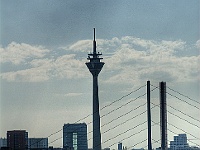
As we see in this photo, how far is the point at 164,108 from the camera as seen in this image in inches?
6491

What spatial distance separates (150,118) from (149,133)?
18.0 ft

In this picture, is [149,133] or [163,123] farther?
[149,133]

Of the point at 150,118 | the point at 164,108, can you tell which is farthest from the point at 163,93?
the point at 150,118

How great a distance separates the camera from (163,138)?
156375mm

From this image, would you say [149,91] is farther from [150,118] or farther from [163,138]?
[163,138]

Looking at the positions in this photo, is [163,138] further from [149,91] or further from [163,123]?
[149,91]

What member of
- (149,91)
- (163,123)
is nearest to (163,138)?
(163,123)

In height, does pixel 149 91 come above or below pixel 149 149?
above

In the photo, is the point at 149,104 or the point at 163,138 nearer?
the point at 163,138

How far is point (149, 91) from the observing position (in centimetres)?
17338

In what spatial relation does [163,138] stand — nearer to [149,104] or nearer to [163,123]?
[163,123]

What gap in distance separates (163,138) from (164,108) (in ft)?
32.5

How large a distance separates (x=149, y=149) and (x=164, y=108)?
838 cm

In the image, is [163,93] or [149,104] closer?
[163,93]
